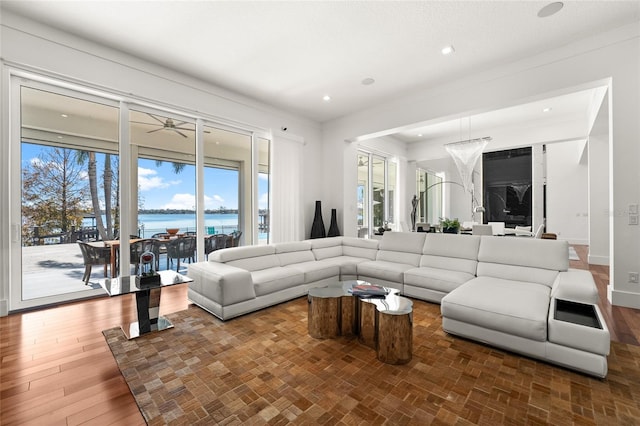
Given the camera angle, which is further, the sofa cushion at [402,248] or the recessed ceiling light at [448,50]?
the sofa cushion at [402,248]

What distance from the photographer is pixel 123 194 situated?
3.91 meters

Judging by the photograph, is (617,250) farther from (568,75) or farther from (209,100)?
(209,100)

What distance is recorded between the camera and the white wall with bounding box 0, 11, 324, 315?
10.0 feet

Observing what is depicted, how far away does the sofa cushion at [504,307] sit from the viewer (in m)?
2.18

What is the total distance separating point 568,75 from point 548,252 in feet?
7.96

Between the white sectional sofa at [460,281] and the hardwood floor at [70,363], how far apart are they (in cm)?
76

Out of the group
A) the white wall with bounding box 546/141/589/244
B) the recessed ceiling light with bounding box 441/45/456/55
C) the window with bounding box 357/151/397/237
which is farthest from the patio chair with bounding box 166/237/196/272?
the white wall with bounding box 546/141/589/244

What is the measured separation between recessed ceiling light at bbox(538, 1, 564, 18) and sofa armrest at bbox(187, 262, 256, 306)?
430 cm

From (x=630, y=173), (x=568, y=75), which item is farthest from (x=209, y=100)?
(x=630, y=173)

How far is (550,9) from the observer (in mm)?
2979

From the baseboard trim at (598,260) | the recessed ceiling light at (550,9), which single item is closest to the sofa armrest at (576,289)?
the recessed ceiling light at (550,9)

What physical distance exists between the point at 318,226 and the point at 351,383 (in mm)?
4542

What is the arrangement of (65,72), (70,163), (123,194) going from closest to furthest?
(65,72) < (70,163) < (123,194)

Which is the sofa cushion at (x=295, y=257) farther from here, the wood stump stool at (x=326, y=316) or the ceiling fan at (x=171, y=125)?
the ceiling fan at (x=171, y=125)
